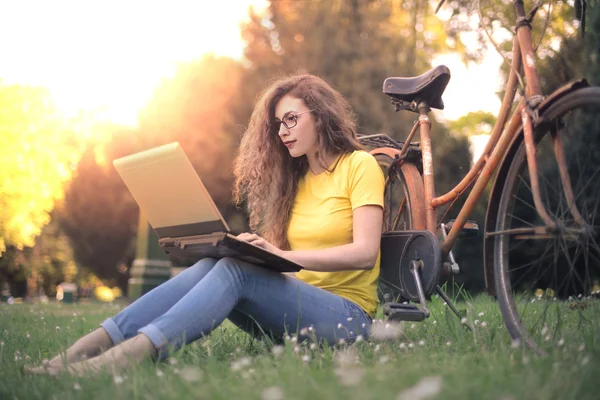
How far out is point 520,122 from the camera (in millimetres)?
2578

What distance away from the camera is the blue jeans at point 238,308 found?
2379mm

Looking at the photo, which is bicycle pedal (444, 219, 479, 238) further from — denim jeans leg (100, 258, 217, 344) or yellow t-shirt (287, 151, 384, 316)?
denim jeans leg (100, 258, 217, 344)

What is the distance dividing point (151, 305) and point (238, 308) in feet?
1.21

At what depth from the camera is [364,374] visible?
1761 mm

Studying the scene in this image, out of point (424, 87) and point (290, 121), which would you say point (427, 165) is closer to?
point (424, 87)

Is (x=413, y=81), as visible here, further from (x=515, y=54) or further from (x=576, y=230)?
(x=576, y=230)

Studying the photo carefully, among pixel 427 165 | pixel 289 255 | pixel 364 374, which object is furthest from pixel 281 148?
pixel 364 374

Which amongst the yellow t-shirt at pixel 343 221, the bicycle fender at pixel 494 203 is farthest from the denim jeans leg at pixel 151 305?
the bicycle fender at pixel 494 203

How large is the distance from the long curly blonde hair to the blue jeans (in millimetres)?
557

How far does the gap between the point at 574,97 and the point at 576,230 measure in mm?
468

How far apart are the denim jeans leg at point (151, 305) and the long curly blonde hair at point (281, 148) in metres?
0.57

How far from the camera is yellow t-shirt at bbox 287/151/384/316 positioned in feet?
9.56

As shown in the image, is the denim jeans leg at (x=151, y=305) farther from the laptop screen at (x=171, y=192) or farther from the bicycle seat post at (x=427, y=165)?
the bicycle seat post at (x=427, y=165)

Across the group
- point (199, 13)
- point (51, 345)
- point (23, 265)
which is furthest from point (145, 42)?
point (51, 345)
